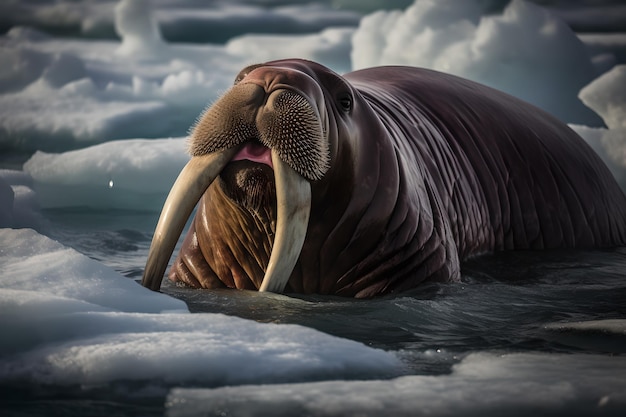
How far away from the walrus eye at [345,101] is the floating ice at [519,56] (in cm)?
905

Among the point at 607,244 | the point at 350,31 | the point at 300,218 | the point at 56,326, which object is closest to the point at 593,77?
the point at 350,31

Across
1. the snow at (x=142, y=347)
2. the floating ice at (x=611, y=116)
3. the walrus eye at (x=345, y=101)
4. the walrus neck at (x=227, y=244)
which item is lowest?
the snow at (x=142, y=347)

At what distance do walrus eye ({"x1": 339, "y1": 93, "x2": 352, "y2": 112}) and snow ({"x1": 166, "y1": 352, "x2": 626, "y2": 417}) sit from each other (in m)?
1.72

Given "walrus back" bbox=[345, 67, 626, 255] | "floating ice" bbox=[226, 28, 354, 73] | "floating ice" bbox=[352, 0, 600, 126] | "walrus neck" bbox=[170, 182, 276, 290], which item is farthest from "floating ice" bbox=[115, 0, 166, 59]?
"walrus neck" bbox=[170, 182, 276, 290]

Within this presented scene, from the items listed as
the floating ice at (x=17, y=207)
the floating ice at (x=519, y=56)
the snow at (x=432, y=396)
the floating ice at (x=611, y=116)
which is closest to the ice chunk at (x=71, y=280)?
the snow at (x=432, y=396)

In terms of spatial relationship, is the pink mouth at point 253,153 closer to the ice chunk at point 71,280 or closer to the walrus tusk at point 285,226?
the walrus tusk at point 285,226

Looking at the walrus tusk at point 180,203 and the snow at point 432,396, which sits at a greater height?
the walrus tusk at point 180,203

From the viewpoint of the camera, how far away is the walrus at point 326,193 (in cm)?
420

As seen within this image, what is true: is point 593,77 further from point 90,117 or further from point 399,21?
point 90,117

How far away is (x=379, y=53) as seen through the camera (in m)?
15.2

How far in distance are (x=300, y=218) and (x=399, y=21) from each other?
11.2 meters

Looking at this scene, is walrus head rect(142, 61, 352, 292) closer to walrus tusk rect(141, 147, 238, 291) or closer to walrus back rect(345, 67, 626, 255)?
walrus tusk rect(141, 147, 238, 291)

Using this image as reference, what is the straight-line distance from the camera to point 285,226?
418 centimetres

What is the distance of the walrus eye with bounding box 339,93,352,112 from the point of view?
457cm
